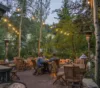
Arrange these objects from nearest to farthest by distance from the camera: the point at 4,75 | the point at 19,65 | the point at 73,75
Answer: the point at 4,75, the point at 73,75, the point at 19,65

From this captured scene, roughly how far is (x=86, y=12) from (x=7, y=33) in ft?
47.0

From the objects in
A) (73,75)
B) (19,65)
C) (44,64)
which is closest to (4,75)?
(73,75)

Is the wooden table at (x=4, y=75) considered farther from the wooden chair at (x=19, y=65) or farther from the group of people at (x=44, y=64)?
the wooden chair at (x=19, y=65)

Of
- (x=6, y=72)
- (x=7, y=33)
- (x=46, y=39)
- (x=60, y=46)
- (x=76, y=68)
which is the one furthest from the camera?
(x=46, y=39)

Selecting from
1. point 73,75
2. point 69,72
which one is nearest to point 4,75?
point 69,72

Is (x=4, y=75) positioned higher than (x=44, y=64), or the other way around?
(x=4, y=75)

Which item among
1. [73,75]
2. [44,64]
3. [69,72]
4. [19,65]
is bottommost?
[19,65]

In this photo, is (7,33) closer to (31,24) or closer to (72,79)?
(31,24)

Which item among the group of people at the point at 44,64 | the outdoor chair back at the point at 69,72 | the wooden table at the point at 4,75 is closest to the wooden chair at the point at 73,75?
the outdoor chair back at the point at 69,72

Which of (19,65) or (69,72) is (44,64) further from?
(69,72)

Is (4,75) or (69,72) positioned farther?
(69,72)

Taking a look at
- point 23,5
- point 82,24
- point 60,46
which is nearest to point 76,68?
point 82,24

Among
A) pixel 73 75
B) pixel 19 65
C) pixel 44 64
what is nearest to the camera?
pixel 73 75

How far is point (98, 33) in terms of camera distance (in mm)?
6961
